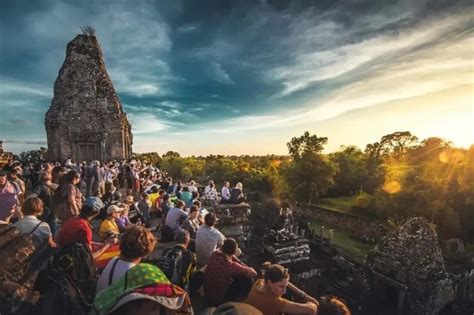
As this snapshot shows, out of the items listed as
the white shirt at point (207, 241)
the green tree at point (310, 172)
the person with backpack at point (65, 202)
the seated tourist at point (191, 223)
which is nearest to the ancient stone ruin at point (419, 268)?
the seated tourist at point (191, 223)

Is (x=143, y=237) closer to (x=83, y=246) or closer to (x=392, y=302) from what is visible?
(x=83, y=246)

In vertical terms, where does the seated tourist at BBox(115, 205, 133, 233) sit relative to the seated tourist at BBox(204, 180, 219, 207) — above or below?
above

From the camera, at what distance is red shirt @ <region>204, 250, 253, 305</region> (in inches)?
171

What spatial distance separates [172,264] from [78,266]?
4.34 feet

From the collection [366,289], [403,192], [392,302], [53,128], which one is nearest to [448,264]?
[392,302]

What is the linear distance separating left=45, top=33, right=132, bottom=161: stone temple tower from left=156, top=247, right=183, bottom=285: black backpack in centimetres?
2462

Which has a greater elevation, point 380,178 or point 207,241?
point 207,241

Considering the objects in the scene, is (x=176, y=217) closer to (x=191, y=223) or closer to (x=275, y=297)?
(x=191, y=223)

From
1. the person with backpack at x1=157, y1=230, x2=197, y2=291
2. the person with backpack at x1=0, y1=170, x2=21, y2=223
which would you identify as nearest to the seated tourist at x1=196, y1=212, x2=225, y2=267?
the person with backpack at x1=157, y1=230, x2=197, y2=291

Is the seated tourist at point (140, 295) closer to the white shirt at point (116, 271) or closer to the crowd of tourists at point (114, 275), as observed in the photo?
the crowd of tourists at point (114, 275)

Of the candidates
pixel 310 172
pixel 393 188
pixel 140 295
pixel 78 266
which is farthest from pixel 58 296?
pixel 310 172

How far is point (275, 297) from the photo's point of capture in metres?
3.57

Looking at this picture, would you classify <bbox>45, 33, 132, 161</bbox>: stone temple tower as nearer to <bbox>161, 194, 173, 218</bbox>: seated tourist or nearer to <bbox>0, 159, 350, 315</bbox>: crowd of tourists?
<bbox>161, 194, 173, 218</bbox>: seated tourist

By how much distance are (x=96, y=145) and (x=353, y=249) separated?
23201 millimetres
